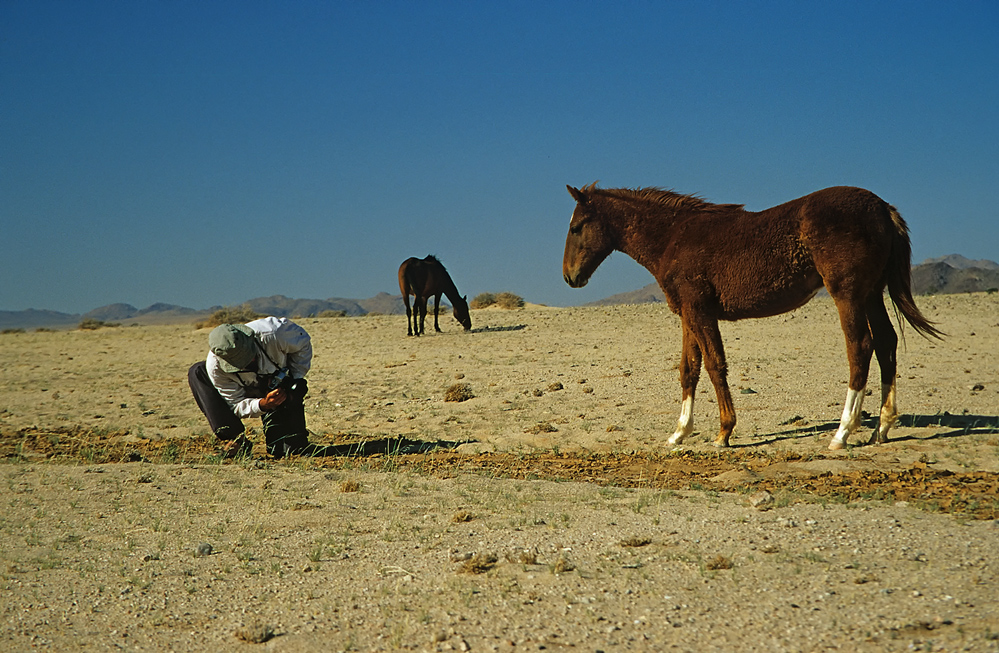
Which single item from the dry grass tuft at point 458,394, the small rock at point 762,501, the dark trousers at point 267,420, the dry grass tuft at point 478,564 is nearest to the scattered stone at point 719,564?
the dry grass tuft at point 478,564

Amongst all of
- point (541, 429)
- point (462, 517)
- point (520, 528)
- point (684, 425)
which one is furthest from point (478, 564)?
point (541, 429)

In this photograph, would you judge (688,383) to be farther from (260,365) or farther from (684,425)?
(260,365)

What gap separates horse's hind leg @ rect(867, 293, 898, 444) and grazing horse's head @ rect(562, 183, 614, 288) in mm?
2561

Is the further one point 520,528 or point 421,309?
point 421,309

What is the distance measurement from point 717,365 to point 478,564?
4.35 meters

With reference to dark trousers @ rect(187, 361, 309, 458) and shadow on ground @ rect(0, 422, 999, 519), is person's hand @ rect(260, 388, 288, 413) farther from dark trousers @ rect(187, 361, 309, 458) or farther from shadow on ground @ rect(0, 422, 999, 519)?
shadow on ground @ rect(0, 422, 999, 519)

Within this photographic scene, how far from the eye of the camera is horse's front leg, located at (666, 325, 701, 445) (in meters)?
8.18

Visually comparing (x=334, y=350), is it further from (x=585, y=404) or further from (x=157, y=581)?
(x=157, y=581)

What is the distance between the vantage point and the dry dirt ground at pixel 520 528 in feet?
12.0

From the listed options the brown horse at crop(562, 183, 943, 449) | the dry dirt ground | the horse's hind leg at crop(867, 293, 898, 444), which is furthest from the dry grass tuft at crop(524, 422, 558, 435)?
the horse's hind leg at crop(867, 293, 898, 444)

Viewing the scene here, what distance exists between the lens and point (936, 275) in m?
48.2

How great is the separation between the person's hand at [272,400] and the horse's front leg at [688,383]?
11.9ft

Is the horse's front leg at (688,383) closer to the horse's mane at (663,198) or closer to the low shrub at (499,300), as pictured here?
the horse's mane at (663,198)

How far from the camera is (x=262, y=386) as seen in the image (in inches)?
312
